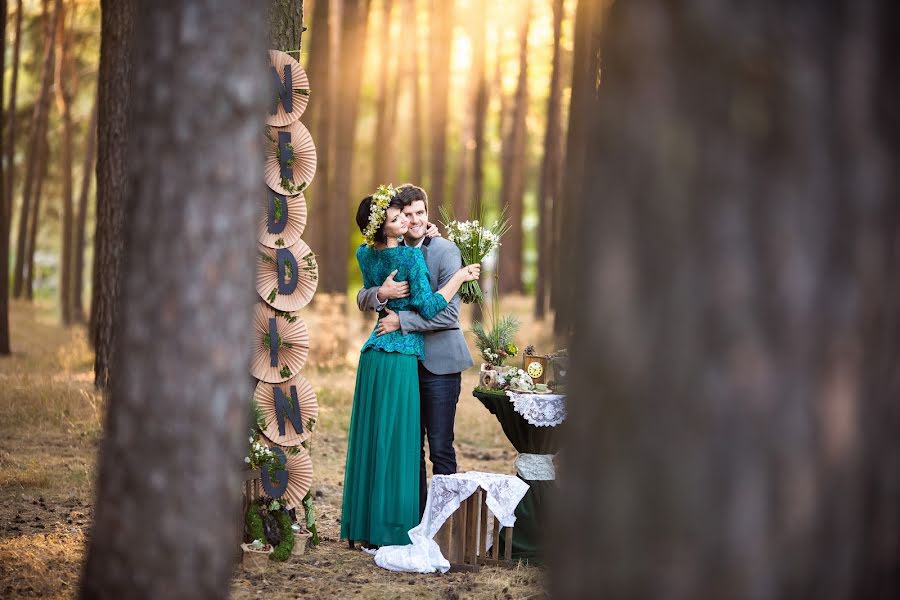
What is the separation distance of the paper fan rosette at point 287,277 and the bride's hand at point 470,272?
1.02 meters

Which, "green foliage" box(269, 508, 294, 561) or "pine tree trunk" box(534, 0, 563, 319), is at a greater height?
"pine tree trunk" box(534, 0, 563, 319)

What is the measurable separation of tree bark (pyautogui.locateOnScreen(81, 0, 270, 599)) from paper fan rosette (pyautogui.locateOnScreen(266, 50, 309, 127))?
121 inches

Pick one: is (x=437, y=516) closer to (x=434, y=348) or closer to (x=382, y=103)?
(x=434, y=348)

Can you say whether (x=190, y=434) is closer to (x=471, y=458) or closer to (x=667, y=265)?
(x=667, y=265)

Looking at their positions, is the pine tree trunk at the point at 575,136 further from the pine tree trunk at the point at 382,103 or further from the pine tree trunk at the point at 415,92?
the pine tree trunk at the point at 415,92

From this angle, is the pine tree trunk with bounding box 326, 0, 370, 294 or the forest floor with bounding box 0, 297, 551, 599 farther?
the pine tree trunk with bounding box 326, 0, 370, 294

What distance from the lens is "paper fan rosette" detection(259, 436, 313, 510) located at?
6.54m

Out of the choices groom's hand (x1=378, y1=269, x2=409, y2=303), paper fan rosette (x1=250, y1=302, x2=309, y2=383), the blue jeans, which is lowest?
the blue jeans

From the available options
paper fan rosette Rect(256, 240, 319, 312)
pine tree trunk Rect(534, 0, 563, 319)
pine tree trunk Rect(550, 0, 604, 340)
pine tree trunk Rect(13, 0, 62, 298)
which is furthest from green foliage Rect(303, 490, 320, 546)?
pine tree trunk Rect(13, 0, 62, 298)

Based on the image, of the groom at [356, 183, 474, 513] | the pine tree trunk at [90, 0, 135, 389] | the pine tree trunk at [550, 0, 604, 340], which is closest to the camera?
the groom at [356, 183, 474, 513]

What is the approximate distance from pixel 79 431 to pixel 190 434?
7.06 metres

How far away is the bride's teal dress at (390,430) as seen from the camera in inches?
262

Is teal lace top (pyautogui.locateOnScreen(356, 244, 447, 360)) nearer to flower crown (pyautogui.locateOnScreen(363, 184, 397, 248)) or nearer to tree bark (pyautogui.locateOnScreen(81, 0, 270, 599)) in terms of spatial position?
flower crown (pyautogui.locateOnScreen(363, 184, 397, 248))

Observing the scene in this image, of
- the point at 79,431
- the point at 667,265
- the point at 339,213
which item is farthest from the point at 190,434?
the point at 339,213
